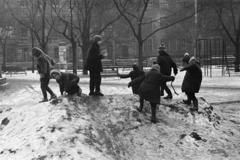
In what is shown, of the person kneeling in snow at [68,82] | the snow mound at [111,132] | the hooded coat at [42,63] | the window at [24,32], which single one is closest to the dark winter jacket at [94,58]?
the person kneeling in snow at [68,82]

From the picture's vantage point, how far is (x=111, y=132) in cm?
640

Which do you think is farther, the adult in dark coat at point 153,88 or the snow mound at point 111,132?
the adult in dark coat at point 153,88

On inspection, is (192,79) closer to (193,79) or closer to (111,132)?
(193,79)

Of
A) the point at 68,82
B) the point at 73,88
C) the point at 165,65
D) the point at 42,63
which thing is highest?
the point at 42,63

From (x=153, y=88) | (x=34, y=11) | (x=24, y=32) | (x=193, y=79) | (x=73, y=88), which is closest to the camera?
(x=153, y=88)

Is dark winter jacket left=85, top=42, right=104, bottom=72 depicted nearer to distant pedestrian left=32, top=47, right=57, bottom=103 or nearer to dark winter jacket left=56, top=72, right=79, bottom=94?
dark winter jacket left=56, top=72, right=79, bottom=94

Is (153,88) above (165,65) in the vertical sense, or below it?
below

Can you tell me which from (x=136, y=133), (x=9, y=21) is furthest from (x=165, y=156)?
(x=9, y=21)

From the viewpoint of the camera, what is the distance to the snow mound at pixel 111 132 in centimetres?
521

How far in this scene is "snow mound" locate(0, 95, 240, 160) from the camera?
5211mm

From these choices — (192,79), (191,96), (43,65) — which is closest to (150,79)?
(192,79)

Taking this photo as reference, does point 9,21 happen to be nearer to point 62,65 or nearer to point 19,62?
point 62,65

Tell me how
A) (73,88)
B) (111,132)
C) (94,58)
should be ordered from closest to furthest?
(111,132)
(73,88)
(94,58)

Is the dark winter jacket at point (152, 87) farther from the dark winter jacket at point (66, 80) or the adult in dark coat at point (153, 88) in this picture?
the dark winter jacket at point (66, 80)
